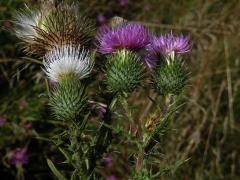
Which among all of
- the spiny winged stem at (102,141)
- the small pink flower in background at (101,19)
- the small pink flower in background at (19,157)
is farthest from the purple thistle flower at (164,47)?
the small pink flower in background at (101,19)

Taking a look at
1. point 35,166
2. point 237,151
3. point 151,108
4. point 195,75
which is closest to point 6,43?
point 35,166

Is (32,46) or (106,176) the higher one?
(32,46)

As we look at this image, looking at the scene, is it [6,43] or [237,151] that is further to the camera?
[237,151]

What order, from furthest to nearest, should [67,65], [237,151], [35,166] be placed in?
[237,151]
[35,166]
[67,65]

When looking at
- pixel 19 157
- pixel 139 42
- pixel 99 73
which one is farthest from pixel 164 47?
pixel 19 157

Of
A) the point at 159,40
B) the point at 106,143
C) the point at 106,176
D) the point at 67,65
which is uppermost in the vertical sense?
the point at 159,40

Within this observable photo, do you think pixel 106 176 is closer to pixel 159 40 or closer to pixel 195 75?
pixel 195 75

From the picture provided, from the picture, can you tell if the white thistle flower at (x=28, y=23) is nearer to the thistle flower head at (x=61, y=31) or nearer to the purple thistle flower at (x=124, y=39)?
the thistle flower head at (x=61, y=31)

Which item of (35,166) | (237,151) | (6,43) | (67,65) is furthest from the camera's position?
(237,151)
